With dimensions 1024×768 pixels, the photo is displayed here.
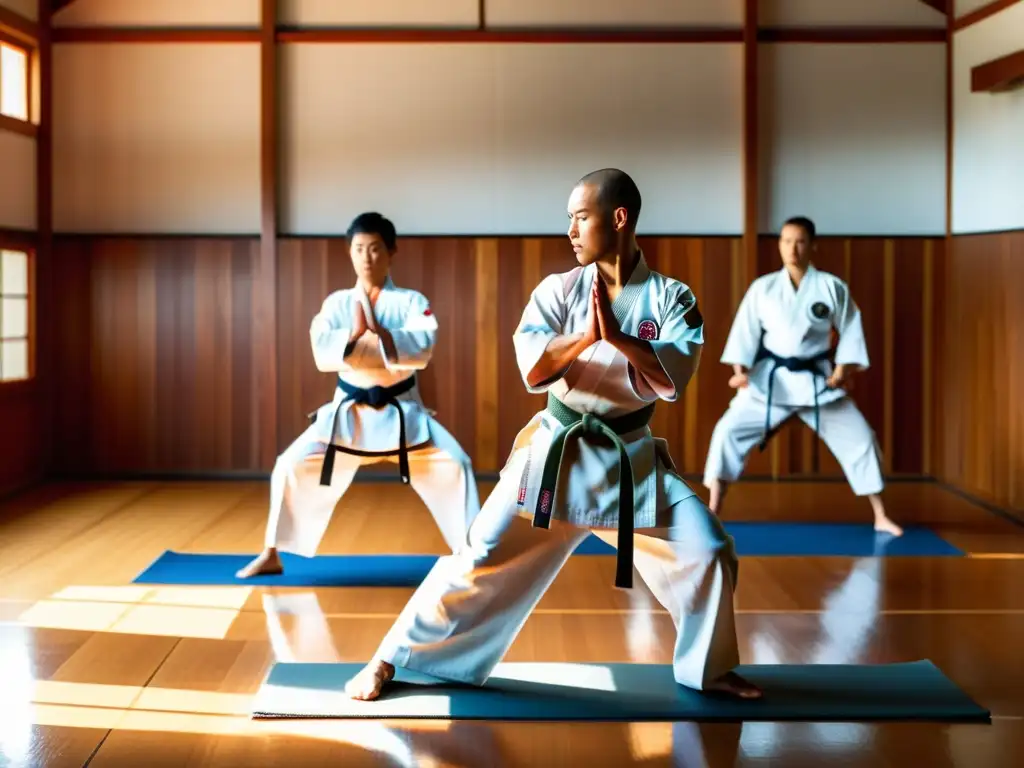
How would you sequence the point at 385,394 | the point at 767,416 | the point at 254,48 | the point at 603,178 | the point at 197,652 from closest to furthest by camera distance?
the point at 603,178 < the point at 197,652 < the point at 385,394 < the point at 767,416 < the point at 254,48

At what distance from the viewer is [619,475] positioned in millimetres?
2871

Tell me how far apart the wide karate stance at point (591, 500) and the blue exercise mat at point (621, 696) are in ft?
0.24

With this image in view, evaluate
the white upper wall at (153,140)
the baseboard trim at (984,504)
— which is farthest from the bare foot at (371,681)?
the white upper wall at (153,140)

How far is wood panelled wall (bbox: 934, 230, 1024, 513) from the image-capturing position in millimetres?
5867

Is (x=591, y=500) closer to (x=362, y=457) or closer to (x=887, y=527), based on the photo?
(x=362, y=457)

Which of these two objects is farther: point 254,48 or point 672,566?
point 254,48

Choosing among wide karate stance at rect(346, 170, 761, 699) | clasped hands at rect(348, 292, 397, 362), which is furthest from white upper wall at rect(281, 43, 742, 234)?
wide karate stance at rect(346, 170, 761, 699)

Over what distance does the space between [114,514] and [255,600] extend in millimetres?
1918

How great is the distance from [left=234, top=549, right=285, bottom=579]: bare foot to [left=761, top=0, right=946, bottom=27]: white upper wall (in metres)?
4.15

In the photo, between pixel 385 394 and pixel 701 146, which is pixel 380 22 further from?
pixel 385 394

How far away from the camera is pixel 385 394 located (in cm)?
439

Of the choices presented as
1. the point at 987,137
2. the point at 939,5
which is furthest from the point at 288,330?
the point at 939,5

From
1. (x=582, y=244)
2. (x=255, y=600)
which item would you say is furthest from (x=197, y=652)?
(x=582, y=244)

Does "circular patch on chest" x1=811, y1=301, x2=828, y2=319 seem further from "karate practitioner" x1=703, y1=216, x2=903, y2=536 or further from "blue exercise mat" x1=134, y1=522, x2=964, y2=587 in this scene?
"blue exercise mat" x1=134, y1=522, x2=964, y2=587
